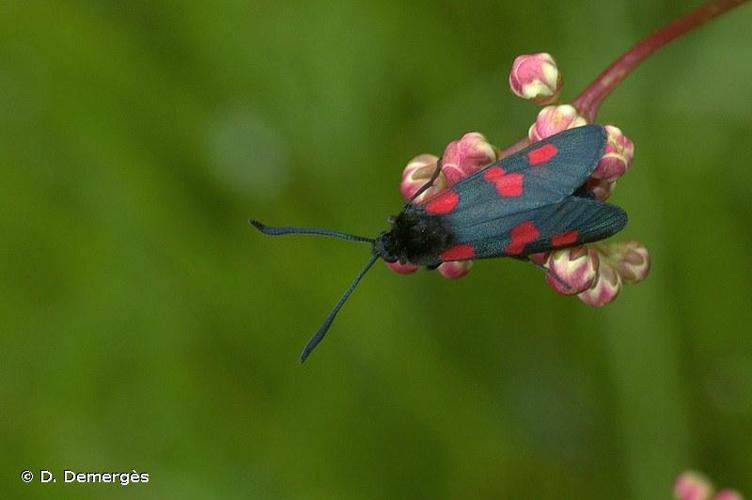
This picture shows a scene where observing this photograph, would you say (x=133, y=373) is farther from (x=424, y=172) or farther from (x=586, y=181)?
(x=586, y=181)

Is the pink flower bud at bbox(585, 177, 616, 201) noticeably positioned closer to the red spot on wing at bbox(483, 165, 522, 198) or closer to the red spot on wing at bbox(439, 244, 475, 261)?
the red spot on wing at bbox(483, 165, 522, 198)

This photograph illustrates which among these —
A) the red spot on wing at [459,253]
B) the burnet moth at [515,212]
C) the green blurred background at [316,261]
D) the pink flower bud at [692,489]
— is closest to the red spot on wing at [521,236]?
the burnet moth at [515,212]

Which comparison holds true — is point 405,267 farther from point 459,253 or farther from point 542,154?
point 542,154

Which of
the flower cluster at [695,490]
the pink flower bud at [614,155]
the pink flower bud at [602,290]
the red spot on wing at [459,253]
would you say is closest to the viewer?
the pink flower bud at [614,155]

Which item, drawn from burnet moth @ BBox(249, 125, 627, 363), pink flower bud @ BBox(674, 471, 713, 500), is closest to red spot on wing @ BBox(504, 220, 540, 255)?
burnet moth @ BBox(249, 125, 627, 363)

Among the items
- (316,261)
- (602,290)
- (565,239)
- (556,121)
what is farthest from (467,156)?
(316,261)

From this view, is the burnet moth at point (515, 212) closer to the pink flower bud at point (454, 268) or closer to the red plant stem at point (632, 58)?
the pink flower bud at point (454, 268)
